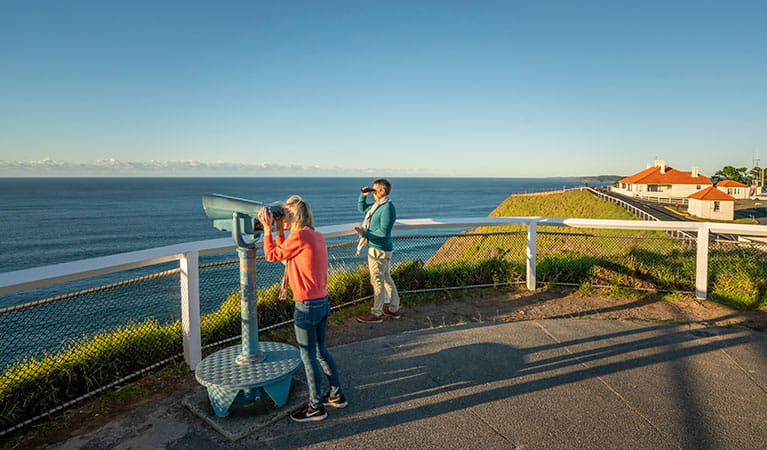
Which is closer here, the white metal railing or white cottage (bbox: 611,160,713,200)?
the white metal railing

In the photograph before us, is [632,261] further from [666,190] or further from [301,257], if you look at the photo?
[666,190]

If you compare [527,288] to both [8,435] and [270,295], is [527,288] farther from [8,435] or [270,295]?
[8,435]

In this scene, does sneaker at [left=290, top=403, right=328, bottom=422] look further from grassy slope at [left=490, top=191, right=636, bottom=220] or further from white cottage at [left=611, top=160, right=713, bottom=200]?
white cottage at [left=611, top=160, right=713, bottom=200]

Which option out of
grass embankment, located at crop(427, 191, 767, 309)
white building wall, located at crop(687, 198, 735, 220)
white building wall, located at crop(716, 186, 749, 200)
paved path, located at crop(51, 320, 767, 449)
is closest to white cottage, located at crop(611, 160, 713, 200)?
white building wall, located at crop(716, 186, 749, 200)

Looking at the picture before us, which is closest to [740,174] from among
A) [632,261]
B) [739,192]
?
[739,192]

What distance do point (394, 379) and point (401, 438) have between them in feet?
2.78

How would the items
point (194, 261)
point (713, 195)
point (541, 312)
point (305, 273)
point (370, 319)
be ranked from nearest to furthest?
point (305, 273) → point (194, 261) → point (370, 319) → point (541, 312) → point (713, 195)

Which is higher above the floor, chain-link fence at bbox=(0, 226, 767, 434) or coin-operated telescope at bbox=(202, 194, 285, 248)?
coin-operated telescope at bbox=(202, 194, 285, 248)

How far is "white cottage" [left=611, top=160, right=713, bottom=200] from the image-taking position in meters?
71.8

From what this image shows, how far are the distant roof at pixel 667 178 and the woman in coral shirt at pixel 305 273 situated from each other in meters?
83.6

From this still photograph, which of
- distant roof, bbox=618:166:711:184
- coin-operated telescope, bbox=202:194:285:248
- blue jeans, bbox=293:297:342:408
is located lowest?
blue jeans, bbox=293:297:342:408

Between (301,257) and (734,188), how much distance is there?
93089 millimetres

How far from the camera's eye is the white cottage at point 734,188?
7569 centimetres

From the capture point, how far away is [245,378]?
319 centimetres
